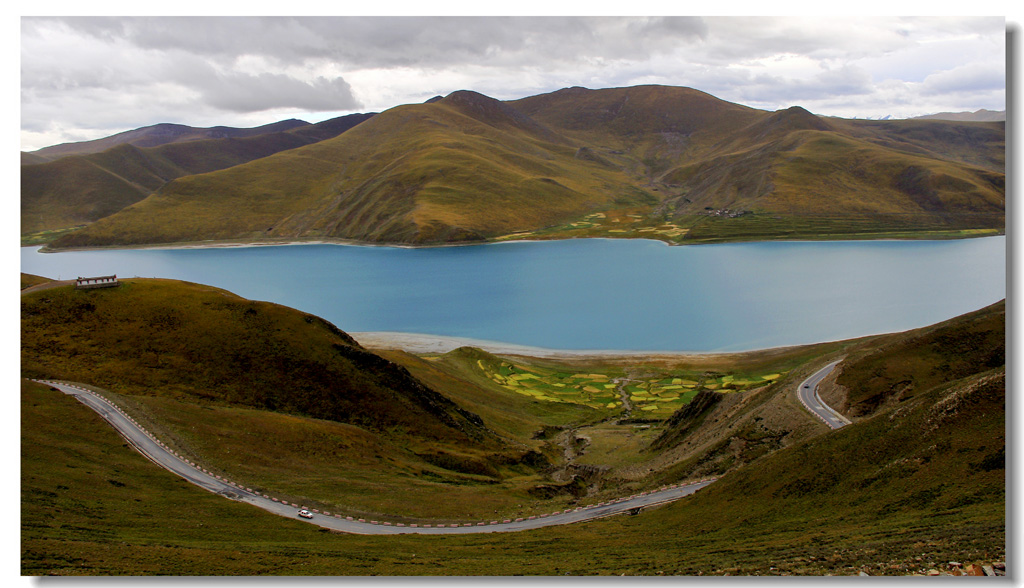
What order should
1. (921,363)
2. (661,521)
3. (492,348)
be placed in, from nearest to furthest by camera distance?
(661,521)
(921,363)
(492,348)

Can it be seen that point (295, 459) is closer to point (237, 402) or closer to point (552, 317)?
point (237, 402)

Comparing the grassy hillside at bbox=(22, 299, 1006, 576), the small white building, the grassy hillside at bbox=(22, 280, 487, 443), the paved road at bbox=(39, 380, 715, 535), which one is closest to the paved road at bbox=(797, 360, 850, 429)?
the grassy hillside at bbox=(22, 299, 1006, 576)

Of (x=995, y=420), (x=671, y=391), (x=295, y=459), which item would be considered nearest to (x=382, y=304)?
(x=671, y=391)

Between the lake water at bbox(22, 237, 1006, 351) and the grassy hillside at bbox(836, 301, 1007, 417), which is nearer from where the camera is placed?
the grassy hillside at bbox(836, 301, 1007, 417)

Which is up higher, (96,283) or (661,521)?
(96,283)

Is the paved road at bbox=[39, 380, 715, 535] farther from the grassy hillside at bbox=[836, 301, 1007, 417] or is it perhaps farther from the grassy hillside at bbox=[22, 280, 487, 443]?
the grassy hillside at bbox=[836, 301, 1007, 417]

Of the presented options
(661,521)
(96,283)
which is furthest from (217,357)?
(661,521)

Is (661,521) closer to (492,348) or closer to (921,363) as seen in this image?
(921,363)
